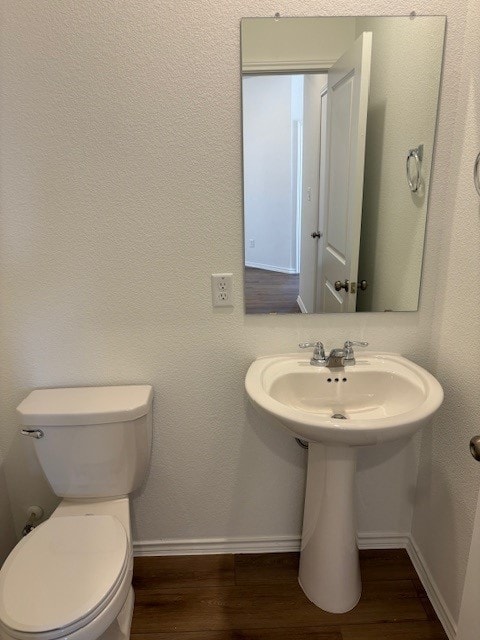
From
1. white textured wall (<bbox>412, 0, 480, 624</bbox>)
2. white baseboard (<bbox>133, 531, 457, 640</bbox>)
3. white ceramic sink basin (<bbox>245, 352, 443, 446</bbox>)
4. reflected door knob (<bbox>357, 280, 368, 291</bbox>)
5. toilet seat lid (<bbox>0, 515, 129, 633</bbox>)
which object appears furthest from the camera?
white baseboard (<bbox>133, 531, 457, 640</bbox>)

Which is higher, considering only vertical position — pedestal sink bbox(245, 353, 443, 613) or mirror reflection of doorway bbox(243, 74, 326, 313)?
mirror reflection of doorway bbox(243, 74, 326, 313)

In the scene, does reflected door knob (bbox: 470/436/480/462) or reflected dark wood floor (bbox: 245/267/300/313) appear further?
reflected dark wood floor (bbox: 245/267/300/313)

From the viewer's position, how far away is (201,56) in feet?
4.27

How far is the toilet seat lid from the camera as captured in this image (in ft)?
3.51

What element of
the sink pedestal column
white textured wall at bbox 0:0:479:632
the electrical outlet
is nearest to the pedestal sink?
the sink pedestal column

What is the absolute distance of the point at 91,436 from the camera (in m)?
1.43

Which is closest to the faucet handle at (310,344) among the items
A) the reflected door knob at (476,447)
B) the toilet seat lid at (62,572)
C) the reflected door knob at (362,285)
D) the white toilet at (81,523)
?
the reflected door knob at (362,285)

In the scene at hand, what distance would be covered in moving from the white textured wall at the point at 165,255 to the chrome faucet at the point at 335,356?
7 cm

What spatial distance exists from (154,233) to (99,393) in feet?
1.86

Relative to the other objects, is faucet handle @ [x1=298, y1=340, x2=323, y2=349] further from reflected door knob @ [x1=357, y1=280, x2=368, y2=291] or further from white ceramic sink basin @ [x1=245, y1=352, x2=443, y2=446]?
reflected door knob @ [x1=357, y1=280, x2=368, y2=291]

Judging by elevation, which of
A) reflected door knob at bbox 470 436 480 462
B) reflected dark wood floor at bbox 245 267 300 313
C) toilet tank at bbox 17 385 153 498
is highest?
reflected dark wood floor at bbox 245 267 300 313

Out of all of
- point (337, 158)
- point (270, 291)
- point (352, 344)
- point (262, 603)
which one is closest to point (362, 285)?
point (352, 344)

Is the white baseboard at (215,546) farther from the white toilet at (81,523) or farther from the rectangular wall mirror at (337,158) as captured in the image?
the rectangular wall mirror at (337,158)

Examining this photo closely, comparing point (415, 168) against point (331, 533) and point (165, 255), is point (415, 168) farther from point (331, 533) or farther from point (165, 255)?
point (331, 533)
